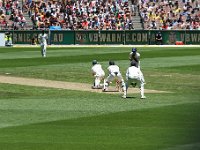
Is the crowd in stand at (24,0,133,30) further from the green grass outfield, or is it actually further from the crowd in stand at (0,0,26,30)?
the green grass outfield

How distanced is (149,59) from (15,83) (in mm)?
19406

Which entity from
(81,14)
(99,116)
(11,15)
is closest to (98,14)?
(81,14)

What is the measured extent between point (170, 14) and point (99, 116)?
58.1 metres

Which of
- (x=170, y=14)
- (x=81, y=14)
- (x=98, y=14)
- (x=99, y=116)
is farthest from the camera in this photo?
(x=81, y=14)

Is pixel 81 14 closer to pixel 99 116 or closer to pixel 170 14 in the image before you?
pixel 170 14

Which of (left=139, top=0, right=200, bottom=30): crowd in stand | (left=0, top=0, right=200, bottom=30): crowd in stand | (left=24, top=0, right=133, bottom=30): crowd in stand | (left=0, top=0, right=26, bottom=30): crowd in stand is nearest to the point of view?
(left=139, top=0, right=200, bottom=30): crowd in stand

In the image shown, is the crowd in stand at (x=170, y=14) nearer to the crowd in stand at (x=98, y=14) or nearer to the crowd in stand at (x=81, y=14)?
the crowd in stand at (x=98, y=14)

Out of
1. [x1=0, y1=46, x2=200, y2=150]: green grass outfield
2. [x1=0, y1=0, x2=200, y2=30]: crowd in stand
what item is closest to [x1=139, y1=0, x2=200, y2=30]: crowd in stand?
[x1=0, y1=0, x2=200, y2=30]: crowd in stand

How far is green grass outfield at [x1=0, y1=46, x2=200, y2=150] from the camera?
18.6 metres

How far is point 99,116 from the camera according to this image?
941 inches

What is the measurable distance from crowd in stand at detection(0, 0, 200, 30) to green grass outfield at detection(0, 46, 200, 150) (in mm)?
38858

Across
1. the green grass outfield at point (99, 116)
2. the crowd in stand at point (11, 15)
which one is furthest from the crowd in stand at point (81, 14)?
the green grass outfield at point (99, 116)

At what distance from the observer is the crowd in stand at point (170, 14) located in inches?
3125

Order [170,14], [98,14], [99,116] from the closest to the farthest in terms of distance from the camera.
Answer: [99,116] < [170,14] < [98,14]
